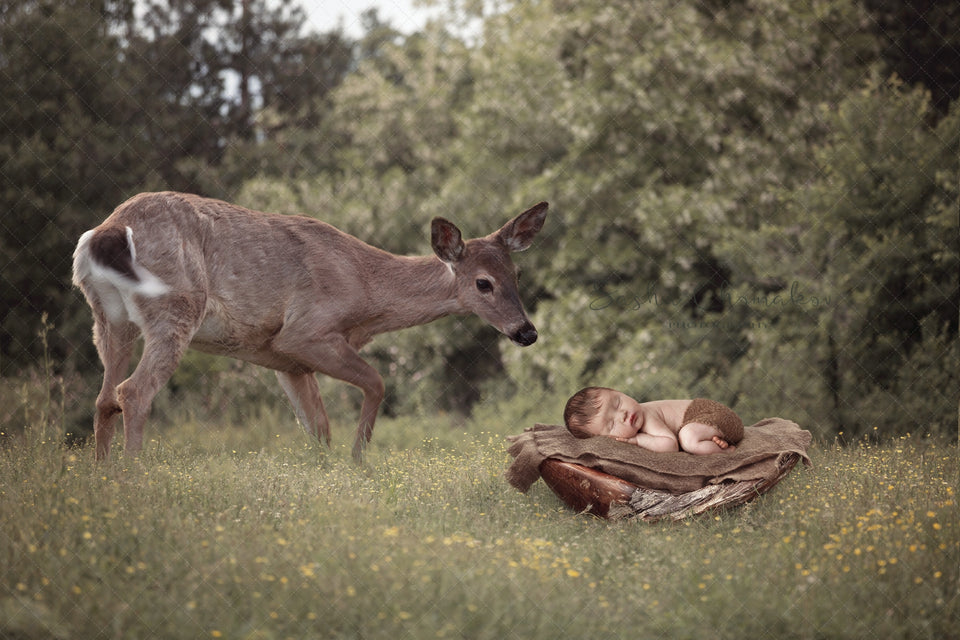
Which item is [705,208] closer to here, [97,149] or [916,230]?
[916,230]

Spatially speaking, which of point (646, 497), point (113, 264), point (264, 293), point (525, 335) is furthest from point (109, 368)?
point (646, 497)

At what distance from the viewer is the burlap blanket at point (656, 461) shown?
5.78m

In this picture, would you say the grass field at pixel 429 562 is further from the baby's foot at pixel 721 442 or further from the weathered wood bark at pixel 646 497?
the baby's foot at pixel 721 442

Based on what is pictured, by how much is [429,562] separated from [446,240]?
3.39 m

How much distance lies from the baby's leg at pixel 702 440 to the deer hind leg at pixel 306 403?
294cm

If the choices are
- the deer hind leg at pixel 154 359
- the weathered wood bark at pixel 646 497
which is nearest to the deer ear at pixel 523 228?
the weathered wood bark at pixel 646 497

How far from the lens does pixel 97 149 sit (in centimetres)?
1179

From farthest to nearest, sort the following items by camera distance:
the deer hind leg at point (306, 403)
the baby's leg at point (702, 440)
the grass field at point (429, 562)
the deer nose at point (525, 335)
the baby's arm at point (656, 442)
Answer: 1. the deer hind leg at point (306, 403)
2. the deer nose at point (525, 335)
3. the baby's arm at point (656, 442)
4. the baby's leg at point (702, 440)
5. the grass field at point (429, 562)

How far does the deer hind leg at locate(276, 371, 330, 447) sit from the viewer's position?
7594 mm

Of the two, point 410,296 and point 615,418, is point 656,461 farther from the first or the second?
point 410,296

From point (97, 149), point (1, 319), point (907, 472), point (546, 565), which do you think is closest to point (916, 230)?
point (907, 472)

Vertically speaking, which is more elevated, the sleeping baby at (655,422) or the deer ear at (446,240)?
the deer ear at (446,240)

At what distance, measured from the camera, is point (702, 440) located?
627cm

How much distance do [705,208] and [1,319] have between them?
8.95 m
